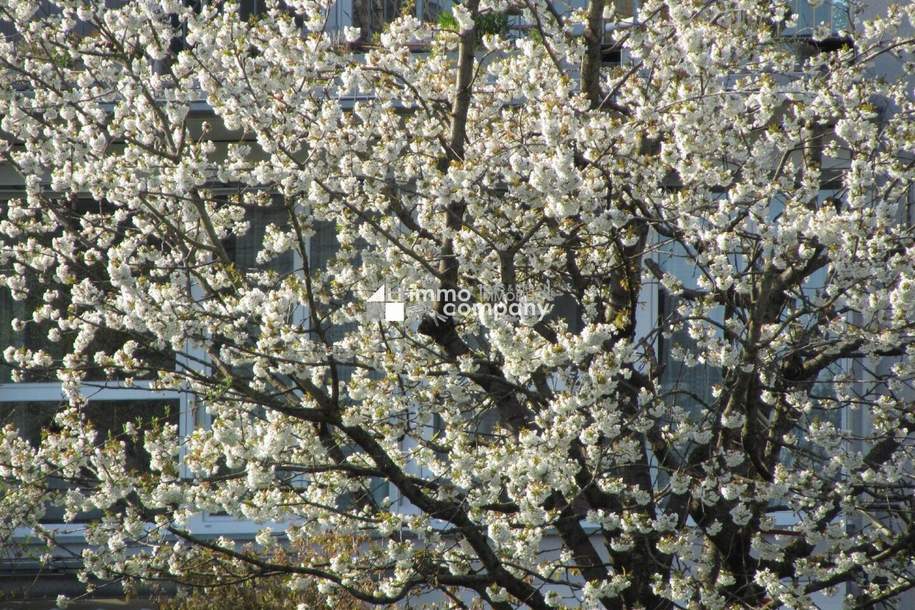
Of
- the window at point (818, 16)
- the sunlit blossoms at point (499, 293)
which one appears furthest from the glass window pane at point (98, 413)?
the window at point (818, 16)

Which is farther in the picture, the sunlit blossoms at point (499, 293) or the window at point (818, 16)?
the window at point (818, 16)

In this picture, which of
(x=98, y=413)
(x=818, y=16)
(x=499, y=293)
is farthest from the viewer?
(x=98, y=413)

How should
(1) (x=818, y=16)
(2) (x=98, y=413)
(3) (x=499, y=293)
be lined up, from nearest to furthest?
(3) (x=499, y=293) → (1) (x=818, y=16) → (2) (x=98, y=413)

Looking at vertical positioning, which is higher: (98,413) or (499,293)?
(499,293)

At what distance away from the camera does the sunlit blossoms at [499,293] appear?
11.5 ft

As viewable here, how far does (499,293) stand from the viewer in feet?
12.6

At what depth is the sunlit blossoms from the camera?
3.50 metres

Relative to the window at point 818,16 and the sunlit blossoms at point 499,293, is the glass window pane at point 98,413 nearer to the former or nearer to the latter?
the sunlit blossoms at point 499,293

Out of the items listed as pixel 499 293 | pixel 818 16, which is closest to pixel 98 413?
pixel 499 293

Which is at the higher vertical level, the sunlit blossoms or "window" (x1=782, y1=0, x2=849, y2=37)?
"window" (x1=782, y1=0, x2=849, y2=37)

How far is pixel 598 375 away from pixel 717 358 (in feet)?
2.88

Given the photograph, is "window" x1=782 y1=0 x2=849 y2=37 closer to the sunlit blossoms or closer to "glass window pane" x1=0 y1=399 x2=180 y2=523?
the sunlit blossoms

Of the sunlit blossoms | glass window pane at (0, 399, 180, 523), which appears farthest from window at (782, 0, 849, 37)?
glass window pane at (0, 399, 180, 523)

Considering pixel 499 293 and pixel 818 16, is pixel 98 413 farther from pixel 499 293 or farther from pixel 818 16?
pixel 818 16
